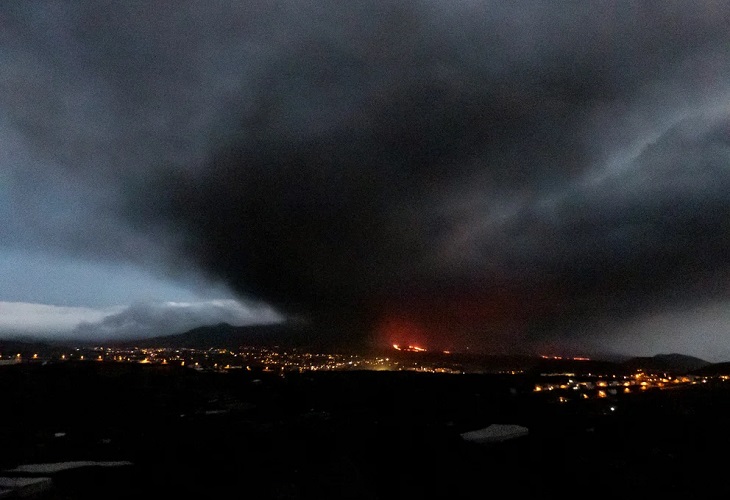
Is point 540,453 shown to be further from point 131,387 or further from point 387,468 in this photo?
point 131,387

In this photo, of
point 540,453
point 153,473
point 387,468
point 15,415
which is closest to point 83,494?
point 153,473

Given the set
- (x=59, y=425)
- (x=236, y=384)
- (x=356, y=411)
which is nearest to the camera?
(x=59, y=425)

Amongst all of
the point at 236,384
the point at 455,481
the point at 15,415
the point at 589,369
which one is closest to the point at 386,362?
the point at 589,369

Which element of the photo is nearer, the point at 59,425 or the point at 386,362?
the point at 59,425

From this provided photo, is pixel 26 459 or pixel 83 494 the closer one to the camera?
pixel 83 494

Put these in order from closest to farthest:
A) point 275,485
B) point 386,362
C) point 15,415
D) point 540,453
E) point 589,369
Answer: point 275,485
point 540,453
point 15,415
point 589,369
point 386,362

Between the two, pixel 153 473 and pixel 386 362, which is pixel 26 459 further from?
pixel 386 362
